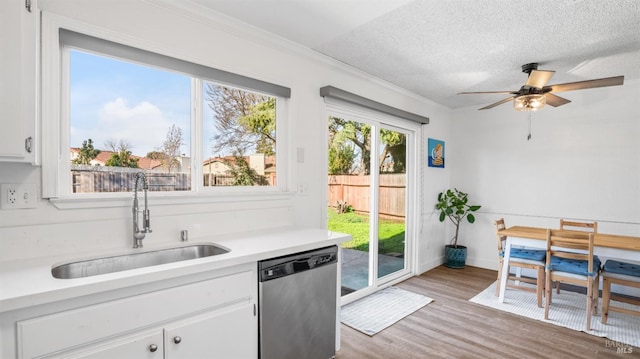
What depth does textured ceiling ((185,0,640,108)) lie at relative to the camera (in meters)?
2.19

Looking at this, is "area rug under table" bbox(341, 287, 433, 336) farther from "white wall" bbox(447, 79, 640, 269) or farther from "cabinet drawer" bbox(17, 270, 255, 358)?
"white wall" bbox(447, 79, 640, 269)

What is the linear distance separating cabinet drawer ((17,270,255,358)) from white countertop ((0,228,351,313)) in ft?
0.29

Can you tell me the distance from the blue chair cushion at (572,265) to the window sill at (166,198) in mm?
2677

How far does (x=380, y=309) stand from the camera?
326 centimetres

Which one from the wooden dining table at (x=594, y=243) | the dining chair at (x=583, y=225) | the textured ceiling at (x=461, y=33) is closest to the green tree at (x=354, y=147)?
the textured ceiling at (x=461, y=33)

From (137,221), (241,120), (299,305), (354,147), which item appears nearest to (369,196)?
(354,147)

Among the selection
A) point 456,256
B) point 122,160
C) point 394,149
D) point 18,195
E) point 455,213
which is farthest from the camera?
point 455,213

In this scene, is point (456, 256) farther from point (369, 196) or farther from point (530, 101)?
point (530, 101)

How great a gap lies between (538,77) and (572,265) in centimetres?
184

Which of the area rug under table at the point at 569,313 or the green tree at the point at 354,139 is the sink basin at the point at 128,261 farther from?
the area rug under table at the point at 569,313

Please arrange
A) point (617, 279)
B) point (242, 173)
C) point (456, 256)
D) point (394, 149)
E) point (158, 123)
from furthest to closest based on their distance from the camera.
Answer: point (456, 256) → point (394, 149) → point (617, 279) → point (242, 173) → point (158, 123)

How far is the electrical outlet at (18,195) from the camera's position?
5.09 feet

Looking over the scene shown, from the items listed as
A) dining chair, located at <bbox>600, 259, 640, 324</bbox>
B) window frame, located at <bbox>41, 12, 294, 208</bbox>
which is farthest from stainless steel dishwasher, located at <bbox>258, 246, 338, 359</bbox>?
dining chair, located at <bbox>600, 259, 640, 324</bbox>

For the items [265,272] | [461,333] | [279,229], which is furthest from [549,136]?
[265,272]
